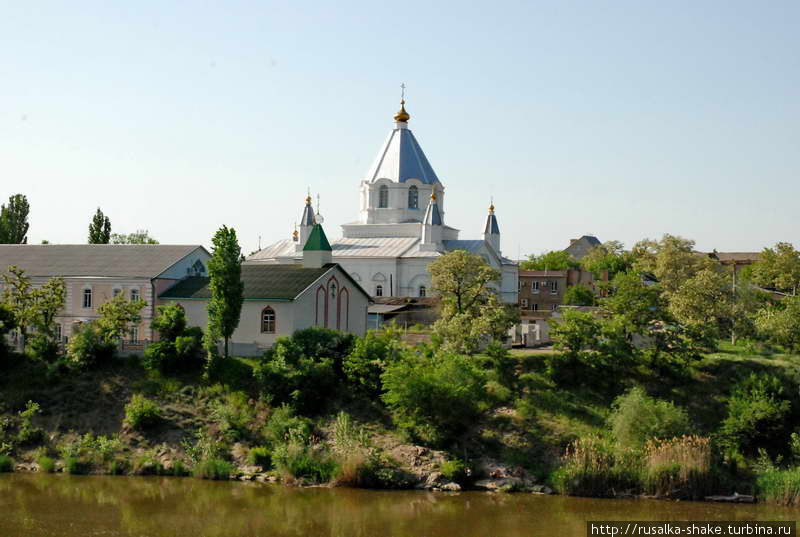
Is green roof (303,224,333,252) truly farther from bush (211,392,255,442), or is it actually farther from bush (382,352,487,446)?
bush (382,352,487,446)

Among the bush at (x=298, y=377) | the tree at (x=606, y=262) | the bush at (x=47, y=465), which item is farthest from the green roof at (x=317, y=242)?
the tree at (x=606, y=262)

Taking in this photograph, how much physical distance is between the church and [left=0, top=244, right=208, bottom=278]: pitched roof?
19.4 metres

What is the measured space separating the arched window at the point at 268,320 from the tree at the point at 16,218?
35.0 metres

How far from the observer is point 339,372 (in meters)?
33.6

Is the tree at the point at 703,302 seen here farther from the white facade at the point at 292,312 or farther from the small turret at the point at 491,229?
the small turret at the point at 491,229

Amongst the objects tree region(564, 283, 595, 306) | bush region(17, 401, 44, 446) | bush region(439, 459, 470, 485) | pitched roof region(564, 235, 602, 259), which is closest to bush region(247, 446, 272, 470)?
bush region(439, 459, 470, 485)

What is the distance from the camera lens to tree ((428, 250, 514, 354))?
3506cm

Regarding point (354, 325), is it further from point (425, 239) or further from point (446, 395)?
point (425, 239)

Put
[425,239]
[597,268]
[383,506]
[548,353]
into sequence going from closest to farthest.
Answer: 1. [383,506]
2. [548,353]
3. [425,239]
4. [597,268]

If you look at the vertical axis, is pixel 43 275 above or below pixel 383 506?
above

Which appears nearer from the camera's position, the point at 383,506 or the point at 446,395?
the point at 383,506

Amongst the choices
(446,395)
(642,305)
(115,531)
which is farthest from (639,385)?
(115,531)

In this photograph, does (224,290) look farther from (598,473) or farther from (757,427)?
(757,427)

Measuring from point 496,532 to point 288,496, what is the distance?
6905 mm
